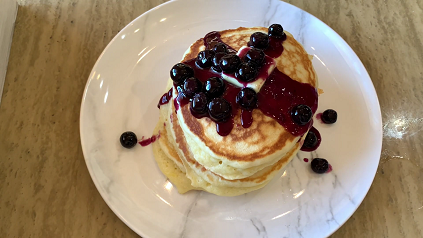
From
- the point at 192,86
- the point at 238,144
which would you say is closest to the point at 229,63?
the point at 192,86

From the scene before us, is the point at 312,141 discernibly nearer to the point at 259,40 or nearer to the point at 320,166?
the point at 320,166

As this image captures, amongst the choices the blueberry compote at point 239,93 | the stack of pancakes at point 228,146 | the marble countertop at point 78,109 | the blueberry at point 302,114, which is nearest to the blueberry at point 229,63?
the blueberry compote at point 239,93

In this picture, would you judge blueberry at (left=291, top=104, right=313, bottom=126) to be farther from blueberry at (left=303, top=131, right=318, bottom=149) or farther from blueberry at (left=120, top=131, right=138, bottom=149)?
blueberry at (left=120, top=131, right=138, bottom=149)

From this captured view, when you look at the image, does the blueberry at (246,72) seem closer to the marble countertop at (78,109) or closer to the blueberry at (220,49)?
the blueberry at (220,49)

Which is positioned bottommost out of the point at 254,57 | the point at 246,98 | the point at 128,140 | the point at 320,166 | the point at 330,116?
the point at 320,166

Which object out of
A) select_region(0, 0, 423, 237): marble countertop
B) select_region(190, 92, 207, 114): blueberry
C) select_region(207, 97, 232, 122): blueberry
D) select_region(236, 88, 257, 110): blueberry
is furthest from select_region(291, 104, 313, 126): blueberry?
select_region(0, 0, 423, 237): marble countertop

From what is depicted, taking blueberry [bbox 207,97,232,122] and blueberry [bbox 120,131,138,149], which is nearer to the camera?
blueberry [bbox 207,97,232,122]
